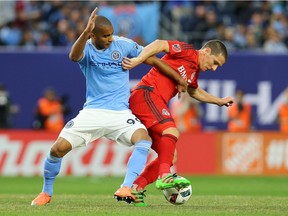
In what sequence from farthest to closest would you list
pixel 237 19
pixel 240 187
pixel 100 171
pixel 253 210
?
pixel 237 19
pixel 100 171
pixel 240 187
pixel 253 210

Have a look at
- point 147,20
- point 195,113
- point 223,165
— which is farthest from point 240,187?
point 147,20

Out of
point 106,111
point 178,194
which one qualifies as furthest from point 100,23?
point 178,194

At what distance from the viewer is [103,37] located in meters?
10.7

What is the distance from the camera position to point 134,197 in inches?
420

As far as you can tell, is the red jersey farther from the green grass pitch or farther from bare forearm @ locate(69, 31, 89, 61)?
the green grass pitch

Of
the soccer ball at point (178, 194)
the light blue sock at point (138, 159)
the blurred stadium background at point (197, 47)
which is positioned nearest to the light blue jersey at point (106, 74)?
the light blue sock at point (138, 159)

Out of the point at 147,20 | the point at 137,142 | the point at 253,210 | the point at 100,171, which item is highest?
the point at 147,20

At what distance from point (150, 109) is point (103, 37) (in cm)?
112

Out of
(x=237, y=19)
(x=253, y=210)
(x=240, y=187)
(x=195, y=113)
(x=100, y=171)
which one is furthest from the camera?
(x=237, y=19)

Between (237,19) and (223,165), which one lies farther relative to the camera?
(237,19)

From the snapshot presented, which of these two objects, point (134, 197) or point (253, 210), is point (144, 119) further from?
point (253, 210)

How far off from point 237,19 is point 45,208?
15.3 metres

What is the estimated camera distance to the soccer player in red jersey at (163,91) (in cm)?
1097

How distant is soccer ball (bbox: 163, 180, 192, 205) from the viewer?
429 inches
